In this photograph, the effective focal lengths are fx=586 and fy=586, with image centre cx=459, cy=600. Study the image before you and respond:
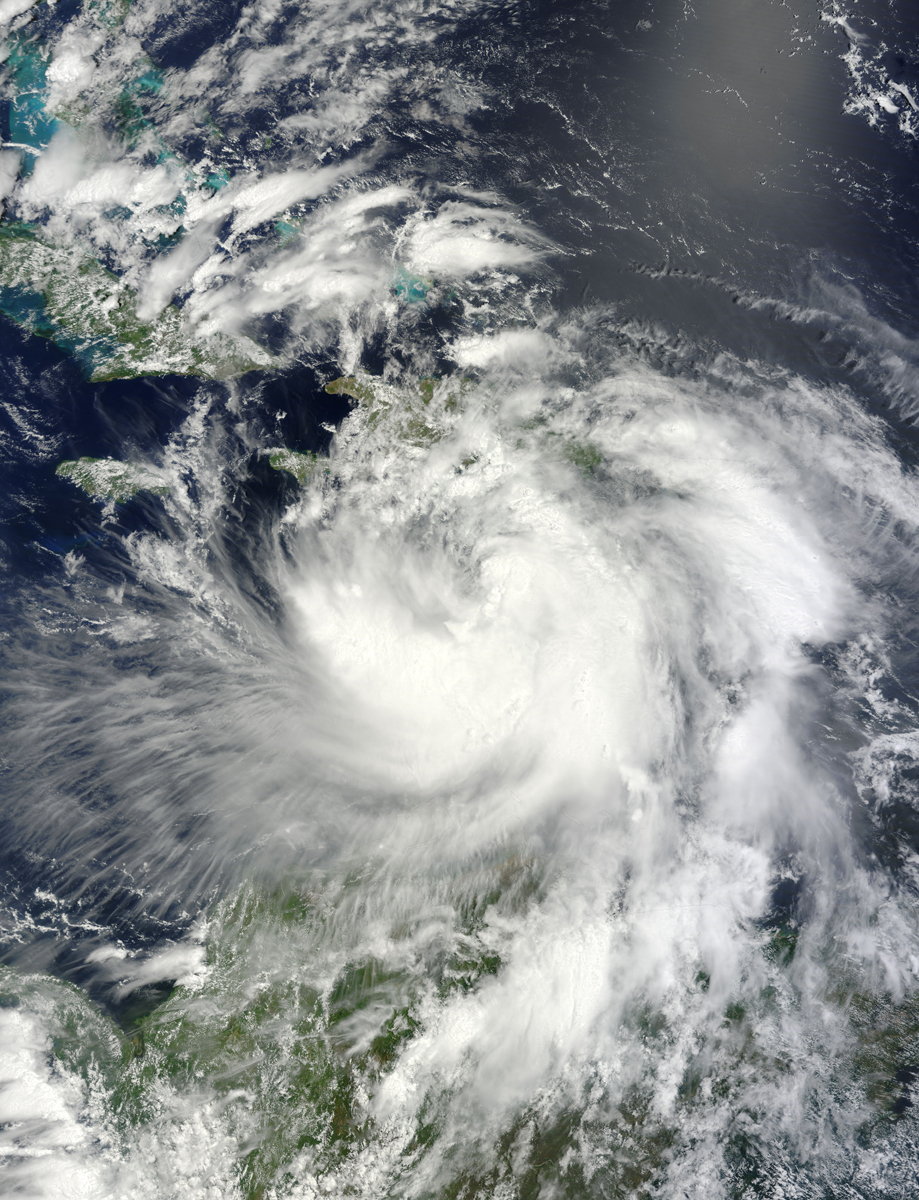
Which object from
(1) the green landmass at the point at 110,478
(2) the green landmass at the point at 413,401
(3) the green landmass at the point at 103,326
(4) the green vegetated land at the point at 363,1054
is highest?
(2) the green landmass at the point at 413,401

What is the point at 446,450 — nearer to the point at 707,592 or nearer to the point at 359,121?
the point at 707,592

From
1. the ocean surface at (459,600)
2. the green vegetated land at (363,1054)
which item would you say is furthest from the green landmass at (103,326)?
the green vegetated land at (363,1054)

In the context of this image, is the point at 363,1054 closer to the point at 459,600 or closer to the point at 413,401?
the point at 459,600

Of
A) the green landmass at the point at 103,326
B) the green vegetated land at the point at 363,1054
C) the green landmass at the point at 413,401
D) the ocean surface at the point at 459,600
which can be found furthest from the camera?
the green landmass at the point at 103,326

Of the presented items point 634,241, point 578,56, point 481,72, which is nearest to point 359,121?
point 481,72

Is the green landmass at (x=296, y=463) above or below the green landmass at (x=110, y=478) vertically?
above

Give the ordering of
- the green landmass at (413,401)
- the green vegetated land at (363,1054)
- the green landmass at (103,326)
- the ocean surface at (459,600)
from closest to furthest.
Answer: the green vegetated land at (363,1054)
the ocean surface at (459,600)
the green landmass at (413,401)
the green landmass at (103,326)

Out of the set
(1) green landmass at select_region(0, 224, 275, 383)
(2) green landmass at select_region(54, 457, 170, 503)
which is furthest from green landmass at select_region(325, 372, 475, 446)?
(2) green landmass at select_region(54, 457, 170, 503)

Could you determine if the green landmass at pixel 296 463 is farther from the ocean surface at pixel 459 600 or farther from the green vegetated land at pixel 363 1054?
the green vegetated land at pixel 363 1054
